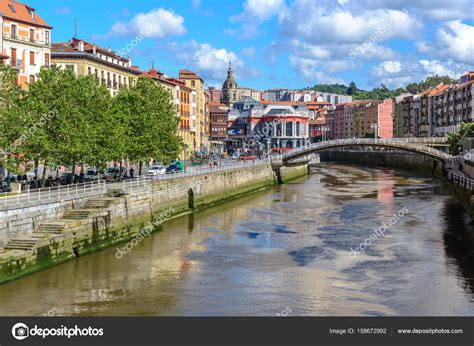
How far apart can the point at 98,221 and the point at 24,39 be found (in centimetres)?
3205

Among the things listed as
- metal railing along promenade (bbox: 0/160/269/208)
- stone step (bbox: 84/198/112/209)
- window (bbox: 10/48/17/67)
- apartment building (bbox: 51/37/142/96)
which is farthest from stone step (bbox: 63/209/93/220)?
apartment building (bbox: 51/37/142/96)

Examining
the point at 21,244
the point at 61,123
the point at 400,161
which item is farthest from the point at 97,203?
the point at 400,161

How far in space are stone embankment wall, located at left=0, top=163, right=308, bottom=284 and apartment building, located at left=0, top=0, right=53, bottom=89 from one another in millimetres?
18893

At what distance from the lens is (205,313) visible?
28.9 m

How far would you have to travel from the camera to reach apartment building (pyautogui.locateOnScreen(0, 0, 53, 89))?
64.2 m

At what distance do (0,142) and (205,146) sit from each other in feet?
383

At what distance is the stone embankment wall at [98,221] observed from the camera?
34.5 metres

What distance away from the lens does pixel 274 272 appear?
36781 mm

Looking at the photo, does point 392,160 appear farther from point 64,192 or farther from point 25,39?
point 64,192

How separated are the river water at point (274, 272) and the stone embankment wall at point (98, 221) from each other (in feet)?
3.01

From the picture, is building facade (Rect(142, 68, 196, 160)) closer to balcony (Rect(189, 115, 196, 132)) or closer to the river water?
balcony (Rect(189, 115, 196, 132))

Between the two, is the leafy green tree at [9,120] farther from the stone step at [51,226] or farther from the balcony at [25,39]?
the balcony at [25,39]
